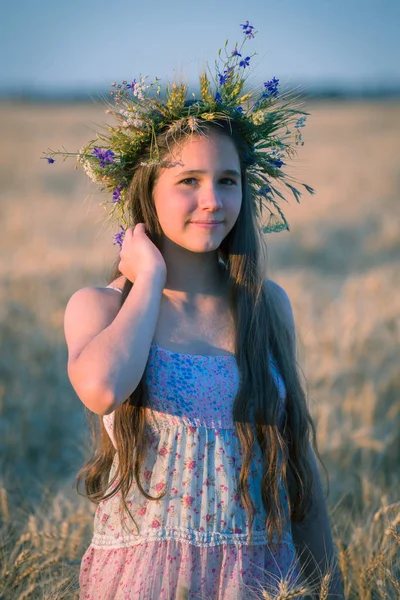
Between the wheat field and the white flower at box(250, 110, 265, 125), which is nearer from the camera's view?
the white flower at box(250, 110, 265, 125)

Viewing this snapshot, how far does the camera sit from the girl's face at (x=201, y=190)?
2459mm

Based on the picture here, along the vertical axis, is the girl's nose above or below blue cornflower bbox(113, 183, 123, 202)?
above

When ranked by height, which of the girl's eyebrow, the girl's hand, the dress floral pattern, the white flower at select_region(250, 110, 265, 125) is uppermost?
the white flower at select_region(250, 110, 265, 125)

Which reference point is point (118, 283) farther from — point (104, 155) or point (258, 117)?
point (258, 117)

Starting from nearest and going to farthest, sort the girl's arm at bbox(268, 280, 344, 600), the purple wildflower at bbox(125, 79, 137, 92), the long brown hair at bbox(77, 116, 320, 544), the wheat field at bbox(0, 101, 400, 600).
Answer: the long brown hair at bbox(77, 116, 320, 544)
the purple wildflower at bbox(125, 79, 137, 92)
the girl's arm at bbox(268, 280, 344, 600)
the wheat field at bbox(0, 101, 400, 600)

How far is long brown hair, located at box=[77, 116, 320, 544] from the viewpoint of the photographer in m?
2.41

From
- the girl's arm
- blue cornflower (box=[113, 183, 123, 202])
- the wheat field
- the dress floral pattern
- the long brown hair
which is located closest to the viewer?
the dress floral pattern

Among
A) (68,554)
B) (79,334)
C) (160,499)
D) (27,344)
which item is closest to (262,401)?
(160,499)

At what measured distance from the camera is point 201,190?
2.46 metres

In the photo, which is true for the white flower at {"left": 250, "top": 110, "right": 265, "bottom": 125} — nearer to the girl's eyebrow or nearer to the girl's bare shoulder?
the girl's eyebrow

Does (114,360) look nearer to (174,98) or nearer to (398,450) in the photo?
(174,98)

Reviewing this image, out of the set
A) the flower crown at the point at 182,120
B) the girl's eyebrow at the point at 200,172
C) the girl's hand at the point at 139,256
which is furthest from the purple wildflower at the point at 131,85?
the girl's hand at the point at 139,256

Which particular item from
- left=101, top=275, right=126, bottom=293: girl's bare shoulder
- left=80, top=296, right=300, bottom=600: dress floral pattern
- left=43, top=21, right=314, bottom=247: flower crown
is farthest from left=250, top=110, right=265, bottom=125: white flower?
left=80, top=296, right=300, bottom=600: dress floral pattern

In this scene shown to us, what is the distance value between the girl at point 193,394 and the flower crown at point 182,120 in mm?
11
